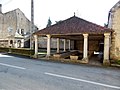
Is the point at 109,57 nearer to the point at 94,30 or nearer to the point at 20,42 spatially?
the point at 94,30

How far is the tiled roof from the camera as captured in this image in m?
16.7

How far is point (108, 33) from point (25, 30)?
36644 millimetres

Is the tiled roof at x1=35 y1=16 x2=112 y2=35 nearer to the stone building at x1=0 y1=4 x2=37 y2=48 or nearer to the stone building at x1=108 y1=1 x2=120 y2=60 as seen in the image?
the stone building at x1=108 y1=1 x2=120 y2=60

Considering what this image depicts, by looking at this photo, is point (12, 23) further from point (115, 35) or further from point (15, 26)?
point (115, 35)

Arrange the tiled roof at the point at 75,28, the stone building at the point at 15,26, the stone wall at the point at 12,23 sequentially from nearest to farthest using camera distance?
the tiled roof at the point at 75,28 → the stone building at the point at 15,26 → the stone wall at the point at 12,23

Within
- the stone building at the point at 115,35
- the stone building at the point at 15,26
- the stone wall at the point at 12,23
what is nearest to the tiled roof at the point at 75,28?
the stone building at the point at 115,35

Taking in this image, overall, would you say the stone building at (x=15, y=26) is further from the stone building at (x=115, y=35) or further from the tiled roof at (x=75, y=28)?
the stone building at (x=115, y=35)

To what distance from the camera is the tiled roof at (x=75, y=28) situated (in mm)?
16706

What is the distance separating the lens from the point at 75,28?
60.0 feet

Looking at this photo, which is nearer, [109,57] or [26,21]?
[109,57]

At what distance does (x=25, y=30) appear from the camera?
162 ft

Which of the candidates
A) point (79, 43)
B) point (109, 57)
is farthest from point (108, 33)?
point (79, 43)

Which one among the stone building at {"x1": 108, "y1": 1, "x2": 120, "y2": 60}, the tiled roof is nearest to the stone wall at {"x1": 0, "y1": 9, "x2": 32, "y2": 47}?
the tiled roof

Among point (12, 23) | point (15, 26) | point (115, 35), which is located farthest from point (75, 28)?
point (12, 23)
